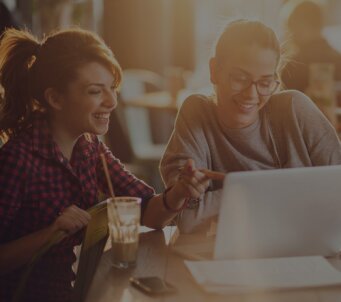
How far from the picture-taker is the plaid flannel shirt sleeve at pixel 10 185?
5.40ft

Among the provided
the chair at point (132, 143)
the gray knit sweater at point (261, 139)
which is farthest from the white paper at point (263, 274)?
the chair at point (132, 143)

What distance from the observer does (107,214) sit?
1.53 m

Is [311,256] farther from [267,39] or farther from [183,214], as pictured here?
[267,39]

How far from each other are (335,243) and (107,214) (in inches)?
19.5

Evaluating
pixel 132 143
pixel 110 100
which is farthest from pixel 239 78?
pixel 132 143

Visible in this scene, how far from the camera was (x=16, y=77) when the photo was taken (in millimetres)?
1865

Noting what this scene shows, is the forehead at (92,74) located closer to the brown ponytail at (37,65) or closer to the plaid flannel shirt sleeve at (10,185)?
the brown ponytail at (37,65)

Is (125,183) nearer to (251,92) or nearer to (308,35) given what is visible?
(251,92)

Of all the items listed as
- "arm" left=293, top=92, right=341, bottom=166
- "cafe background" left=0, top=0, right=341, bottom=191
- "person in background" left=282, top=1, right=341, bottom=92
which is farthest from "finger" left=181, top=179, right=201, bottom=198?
"cafe background" left=0, top=0, right=341, bottom=191

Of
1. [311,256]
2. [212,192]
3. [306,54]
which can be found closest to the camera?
[311,256]

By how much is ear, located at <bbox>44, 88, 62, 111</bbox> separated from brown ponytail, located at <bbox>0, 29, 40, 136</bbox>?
6 centimetres

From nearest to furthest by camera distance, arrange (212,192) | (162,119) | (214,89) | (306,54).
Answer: (212,192) < (214,89) < (306,54) < (162,119)

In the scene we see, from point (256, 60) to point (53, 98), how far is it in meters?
0.53

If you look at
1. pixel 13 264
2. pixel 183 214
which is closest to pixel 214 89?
pixel 183 214
